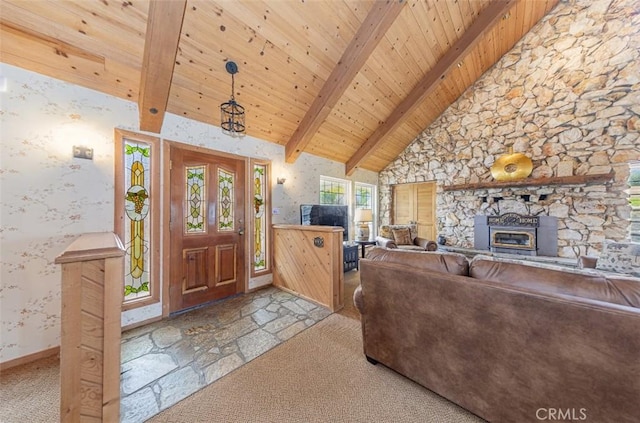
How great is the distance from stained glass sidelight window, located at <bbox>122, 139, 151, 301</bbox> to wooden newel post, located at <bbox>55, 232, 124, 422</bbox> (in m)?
1.55

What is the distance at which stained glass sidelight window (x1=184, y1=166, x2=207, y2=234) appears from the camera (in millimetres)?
2893

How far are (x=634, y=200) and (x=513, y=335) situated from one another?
4.69 m

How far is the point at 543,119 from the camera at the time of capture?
4.23 metres

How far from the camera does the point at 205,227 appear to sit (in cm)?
303

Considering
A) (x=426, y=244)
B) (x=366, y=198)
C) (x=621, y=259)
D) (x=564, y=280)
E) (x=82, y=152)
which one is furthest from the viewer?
(x=366, y=198)

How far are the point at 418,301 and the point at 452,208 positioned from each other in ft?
15.0

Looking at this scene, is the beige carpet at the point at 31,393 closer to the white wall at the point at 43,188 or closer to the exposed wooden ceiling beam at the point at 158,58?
the white wall at the point at 43,188

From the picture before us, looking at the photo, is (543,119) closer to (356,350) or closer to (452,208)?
(452,208)

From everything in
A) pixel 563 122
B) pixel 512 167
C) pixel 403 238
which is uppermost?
pixel 563 122

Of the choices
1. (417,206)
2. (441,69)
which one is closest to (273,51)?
(441,69)

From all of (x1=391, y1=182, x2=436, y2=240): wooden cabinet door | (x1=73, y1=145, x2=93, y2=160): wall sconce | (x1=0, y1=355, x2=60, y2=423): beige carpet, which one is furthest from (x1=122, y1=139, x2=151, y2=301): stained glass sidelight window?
(x1=391, y1=182, x2=436, y2=240): wooden cabinet door

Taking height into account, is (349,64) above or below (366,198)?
above

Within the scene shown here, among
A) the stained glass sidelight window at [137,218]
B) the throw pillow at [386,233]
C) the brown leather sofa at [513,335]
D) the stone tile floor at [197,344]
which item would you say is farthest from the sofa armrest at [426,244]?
the stained glass sidelight window at [137,218]

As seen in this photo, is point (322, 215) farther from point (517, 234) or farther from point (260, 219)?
point (517, 234)
